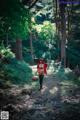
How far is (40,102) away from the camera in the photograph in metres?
13.0

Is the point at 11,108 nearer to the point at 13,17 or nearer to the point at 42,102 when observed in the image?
the point at 42,102

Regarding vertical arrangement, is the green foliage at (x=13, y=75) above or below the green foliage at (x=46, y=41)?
above

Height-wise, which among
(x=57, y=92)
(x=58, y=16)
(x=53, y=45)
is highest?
(x=58, y=16)

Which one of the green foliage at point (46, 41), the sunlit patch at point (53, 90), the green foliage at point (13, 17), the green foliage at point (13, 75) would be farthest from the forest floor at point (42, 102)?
the green foliage at point (46, 41)

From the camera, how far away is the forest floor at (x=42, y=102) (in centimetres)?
1066

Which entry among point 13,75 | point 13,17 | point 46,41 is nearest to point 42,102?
point 13,17

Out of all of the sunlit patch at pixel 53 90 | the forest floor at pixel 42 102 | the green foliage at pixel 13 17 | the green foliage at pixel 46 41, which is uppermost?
the green foliage at pixel 13 17

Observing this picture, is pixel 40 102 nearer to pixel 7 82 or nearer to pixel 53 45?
pixel 7 82

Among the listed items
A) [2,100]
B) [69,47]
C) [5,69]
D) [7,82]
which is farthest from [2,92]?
[69,47]

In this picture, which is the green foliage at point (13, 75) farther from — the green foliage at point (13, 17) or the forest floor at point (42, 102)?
the green foliage at point (13, 17)

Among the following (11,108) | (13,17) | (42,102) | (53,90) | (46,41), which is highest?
(13,17)

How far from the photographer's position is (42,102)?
13.0m

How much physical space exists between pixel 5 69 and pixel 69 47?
17.9 meters

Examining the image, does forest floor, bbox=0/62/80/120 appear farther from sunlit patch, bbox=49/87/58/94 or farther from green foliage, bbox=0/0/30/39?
green foliage, bbox=0/0/30/39
